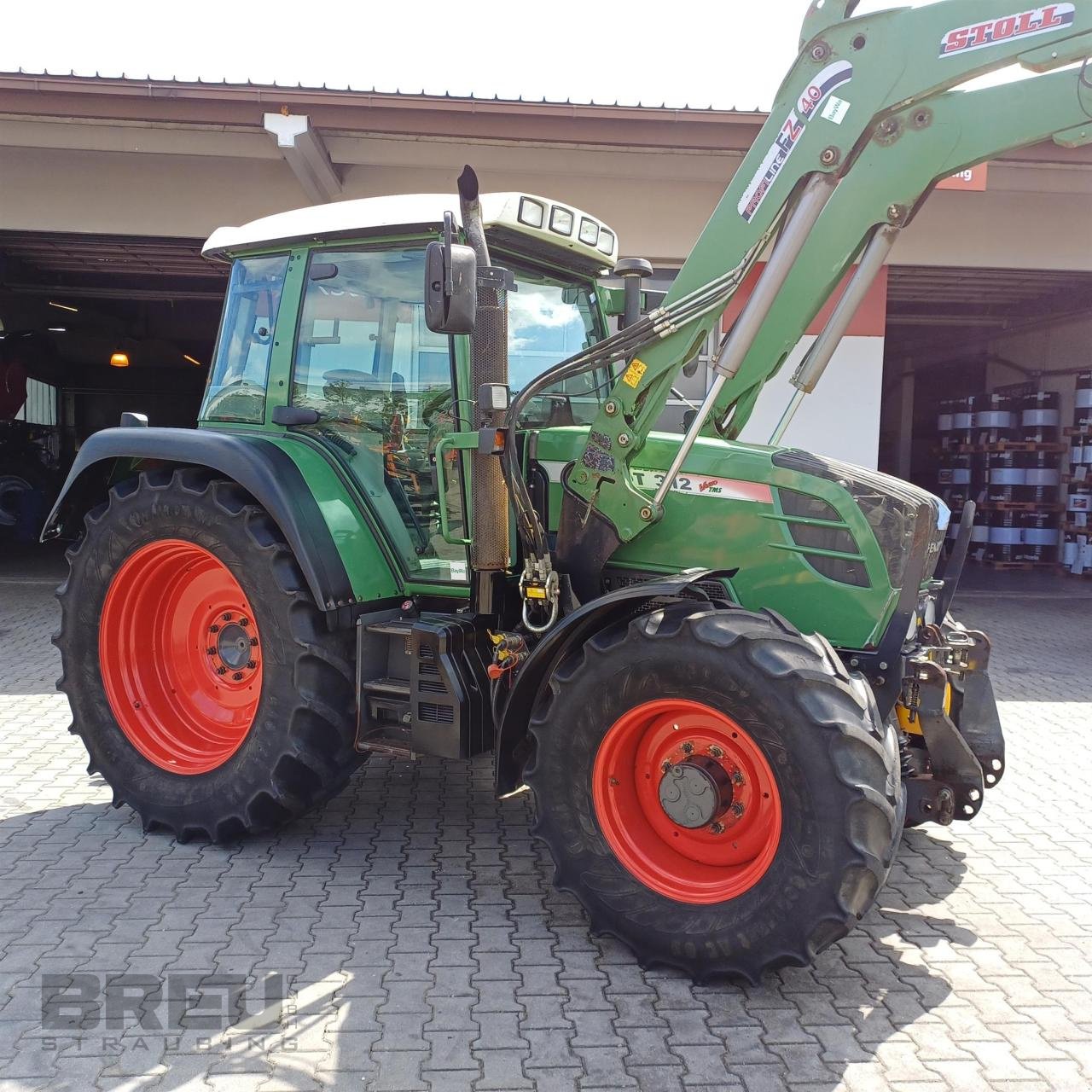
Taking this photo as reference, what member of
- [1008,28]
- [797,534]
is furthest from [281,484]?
[1008,28]

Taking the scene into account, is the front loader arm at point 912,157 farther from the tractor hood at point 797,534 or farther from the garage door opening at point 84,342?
the garage door opening at point 84,342

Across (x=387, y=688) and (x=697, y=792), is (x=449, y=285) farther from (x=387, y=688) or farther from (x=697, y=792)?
(x=697, y=792)

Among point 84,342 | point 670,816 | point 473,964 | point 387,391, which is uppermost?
point 84,342

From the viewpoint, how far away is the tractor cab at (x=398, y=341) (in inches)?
146

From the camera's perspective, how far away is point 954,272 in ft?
35.2

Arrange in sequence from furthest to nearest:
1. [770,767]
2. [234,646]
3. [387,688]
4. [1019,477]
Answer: [1019,477]
[234,646]
[387,688]
[770,767]

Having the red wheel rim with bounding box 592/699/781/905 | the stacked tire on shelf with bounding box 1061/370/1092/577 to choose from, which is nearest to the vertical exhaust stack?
the red wheel rim with bounding box 592/699/781/905

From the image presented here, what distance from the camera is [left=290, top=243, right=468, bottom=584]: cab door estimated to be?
376cm

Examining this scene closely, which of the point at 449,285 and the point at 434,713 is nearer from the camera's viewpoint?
the point at 449,285

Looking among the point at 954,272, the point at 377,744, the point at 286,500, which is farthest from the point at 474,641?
the point at 954,272

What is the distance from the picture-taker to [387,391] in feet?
12.7

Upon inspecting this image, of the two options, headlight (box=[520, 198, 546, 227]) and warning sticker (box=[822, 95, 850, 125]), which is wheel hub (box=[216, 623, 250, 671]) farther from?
warning sticker (box=[822, 95, 850, 125])

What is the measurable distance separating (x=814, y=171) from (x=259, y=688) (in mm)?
2812

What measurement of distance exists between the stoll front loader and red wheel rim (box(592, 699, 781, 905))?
12 mm
